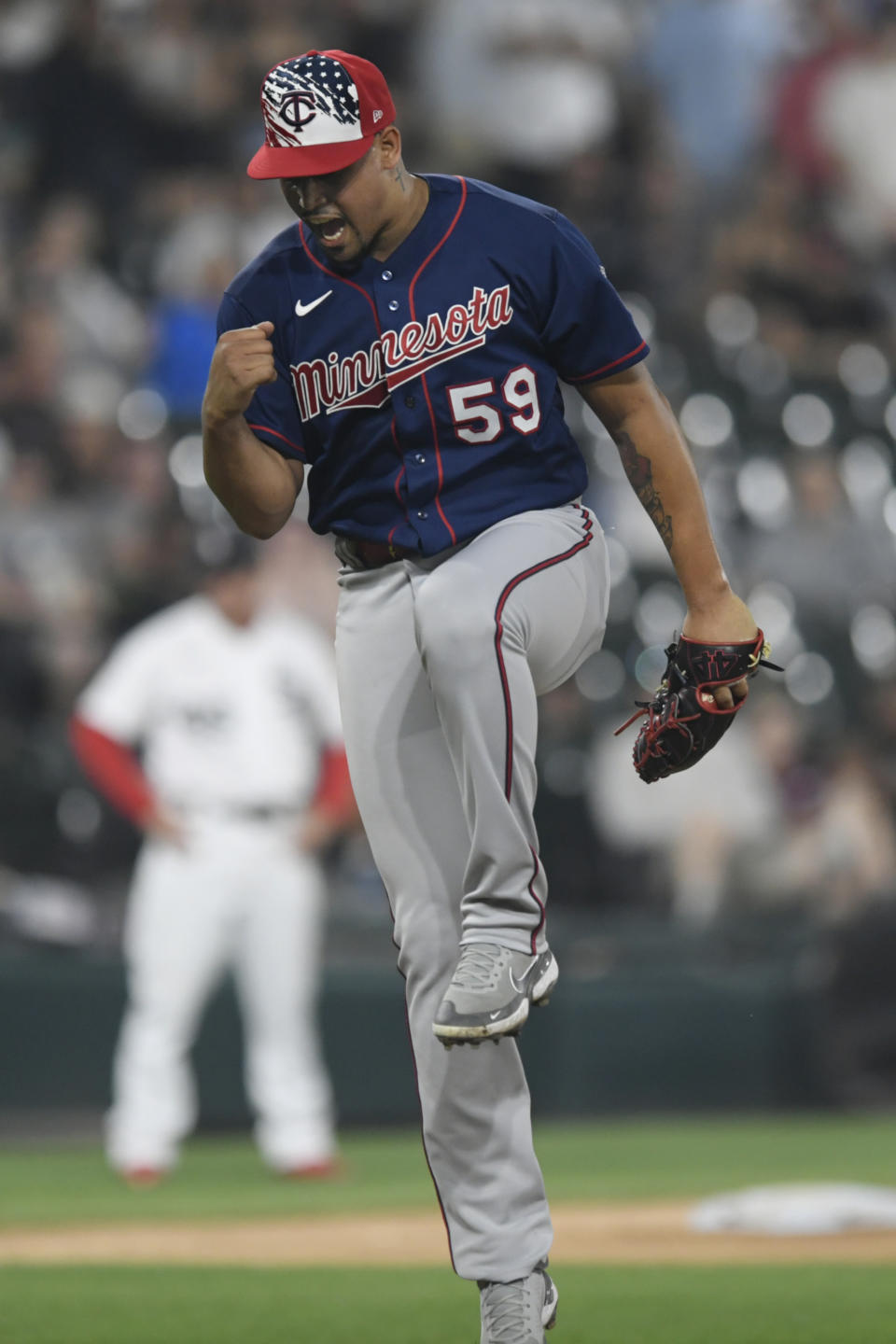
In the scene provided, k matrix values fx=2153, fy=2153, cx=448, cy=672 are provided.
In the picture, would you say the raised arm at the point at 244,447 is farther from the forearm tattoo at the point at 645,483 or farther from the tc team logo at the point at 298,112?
the forearm tattoo at the point at 645,483

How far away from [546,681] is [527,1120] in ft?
2.48

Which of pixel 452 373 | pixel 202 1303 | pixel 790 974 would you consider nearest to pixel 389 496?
pixel 452 373

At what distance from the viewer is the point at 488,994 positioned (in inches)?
131

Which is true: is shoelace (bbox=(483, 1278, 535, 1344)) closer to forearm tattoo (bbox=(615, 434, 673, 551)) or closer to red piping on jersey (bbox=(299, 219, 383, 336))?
forearm tattoo (bbox=(615, 434, 673, 551))

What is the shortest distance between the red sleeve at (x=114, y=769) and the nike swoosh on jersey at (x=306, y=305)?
15.0ft

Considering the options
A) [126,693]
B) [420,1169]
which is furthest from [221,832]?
[420,1169]

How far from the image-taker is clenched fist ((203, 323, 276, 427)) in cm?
349

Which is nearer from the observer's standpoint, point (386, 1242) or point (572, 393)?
point (386, 1242)

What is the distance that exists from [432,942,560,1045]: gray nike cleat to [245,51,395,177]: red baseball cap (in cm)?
129

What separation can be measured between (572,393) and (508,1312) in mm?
8526

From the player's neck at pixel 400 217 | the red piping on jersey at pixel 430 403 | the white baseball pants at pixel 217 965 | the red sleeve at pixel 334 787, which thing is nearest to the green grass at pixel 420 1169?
the white baseball pants at pixel 217 965

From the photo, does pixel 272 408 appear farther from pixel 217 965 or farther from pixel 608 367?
pixel 217 965

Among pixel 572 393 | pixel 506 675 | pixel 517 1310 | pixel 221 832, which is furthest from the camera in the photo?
pixel 572 393

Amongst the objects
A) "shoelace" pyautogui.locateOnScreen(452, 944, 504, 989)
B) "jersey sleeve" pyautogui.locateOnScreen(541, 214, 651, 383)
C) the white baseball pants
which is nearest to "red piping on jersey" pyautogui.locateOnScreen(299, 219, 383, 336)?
"jersey sleeve" pyautogui.locateOnScreen(541, 214, 651, 383)
